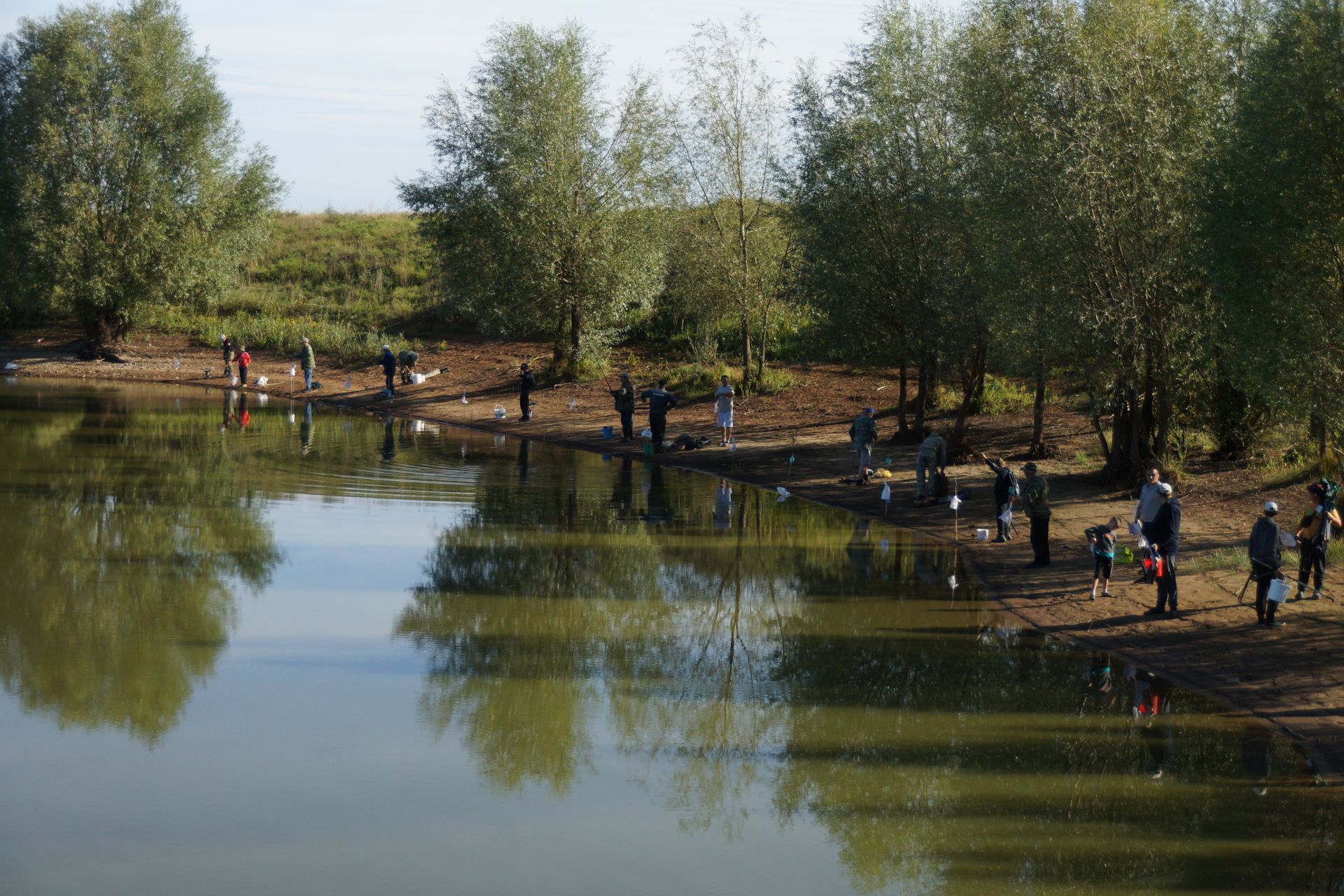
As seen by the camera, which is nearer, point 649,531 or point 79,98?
point 649,531

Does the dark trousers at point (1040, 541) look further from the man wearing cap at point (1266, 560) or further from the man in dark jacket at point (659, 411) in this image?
the man in dark jacket at point (659, 411)

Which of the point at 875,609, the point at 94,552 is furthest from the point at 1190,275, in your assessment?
the point at 94,552

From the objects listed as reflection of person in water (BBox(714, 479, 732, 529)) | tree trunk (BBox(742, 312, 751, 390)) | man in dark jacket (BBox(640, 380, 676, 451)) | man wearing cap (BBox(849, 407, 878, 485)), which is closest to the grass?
tree trunk (BBox(742, 312, 751, 390))

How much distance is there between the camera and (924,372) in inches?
1158

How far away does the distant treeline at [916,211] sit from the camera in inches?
749

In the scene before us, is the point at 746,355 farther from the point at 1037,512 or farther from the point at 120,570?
the point at 120,570

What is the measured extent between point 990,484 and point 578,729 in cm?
1547

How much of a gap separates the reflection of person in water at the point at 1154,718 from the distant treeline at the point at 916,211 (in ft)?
21.4

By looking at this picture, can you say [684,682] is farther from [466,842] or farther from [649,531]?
[649,531]

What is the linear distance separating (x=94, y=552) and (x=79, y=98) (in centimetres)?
3382

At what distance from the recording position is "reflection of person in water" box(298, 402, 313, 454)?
3161 cm

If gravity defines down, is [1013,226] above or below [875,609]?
above

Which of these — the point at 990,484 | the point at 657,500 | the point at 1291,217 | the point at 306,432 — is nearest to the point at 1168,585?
the point at 1291,217

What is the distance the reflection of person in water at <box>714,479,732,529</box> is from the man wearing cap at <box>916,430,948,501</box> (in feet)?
12.3
